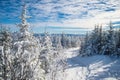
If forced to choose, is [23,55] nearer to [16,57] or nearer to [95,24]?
[16,57]

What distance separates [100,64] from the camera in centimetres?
6384

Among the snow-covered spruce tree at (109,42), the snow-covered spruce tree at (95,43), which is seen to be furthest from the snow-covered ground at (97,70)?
the snow-covered spruce tree at (95,43)

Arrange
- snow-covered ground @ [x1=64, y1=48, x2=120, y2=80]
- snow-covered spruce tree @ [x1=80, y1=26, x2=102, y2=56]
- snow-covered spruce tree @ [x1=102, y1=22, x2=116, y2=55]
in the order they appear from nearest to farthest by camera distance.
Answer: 1. snow-covered ground @ [x1=64, y1=48, x2=120, y2=80]
2. snow-covered spruce tree @ [x1=102, y1=22, x2=116, y2=55]
3. snow-covered spruce tree @ [x1=80, y1=26, x2=102, y2=56]

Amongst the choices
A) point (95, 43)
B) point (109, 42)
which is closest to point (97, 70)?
point (109, 42)

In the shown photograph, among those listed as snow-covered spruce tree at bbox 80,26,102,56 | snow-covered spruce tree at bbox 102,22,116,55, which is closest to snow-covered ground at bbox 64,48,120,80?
snow-covered spruce tree at bbox 102,22,116,55

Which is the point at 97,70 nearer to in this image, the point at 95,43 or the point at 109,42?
the point at 109,42

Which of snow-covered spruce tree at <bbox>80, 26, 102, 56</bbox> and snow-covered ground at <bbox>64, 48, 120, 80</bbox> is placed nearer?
snow-covered ground at <bbox>64, 48, 120, 80</bbox>

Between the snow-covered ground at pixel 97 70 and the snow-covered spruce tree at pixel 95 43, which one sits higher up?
the snow-covered spruce tree at pixel 95 43

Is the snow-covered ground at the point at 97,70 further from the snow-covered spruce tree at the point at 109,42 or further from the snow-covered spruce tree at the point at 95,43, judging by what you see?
the snow-covered spruce tree at the point at 95,43

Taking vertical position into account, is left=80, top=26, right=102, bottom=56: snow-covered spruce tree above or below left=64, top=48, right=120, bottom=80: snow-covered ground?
above

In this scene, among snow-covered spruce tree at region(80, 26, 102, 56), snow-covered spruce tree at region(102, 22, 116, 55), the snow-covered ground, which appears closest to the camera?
the snow-covered ground

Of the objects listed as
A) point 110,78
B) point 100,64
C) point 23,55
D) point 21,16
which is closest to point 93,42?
point 100,64

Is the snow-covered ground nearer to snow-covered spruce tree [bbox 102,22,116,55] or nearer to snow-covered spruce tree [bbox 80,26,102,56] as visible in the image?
snow-covered spruce tree [bbox 102,22,116,55]

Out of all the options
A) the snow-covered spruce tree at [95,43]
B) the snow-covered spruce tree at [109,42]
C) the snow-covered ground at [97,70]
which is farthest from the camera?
the snow-covered spruce tree at [95,43]
